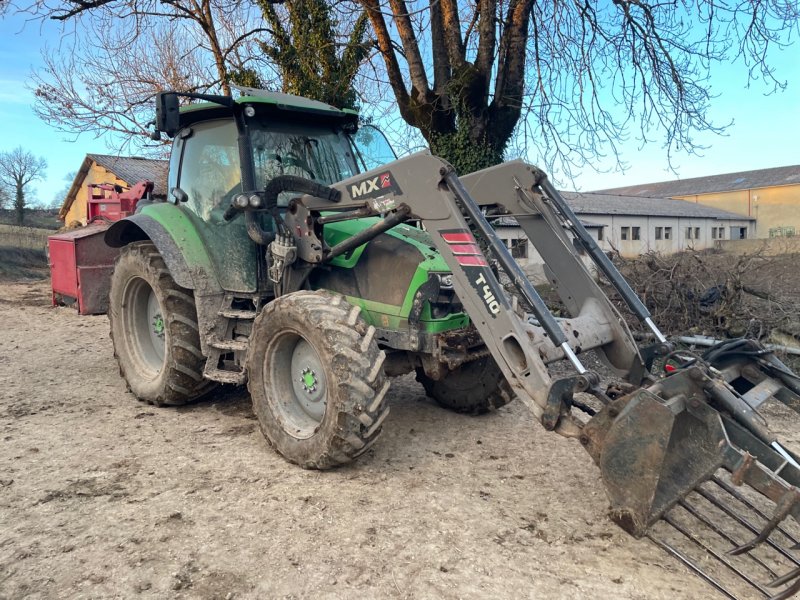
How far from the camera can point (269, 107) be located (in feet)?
15.2

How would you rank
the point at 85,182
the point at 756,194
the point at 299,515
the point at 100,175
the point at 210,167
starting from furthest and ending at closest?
the point at 756,194, the point at 85,182, the point at 100,175, the point at 210,167, the point at 299,515

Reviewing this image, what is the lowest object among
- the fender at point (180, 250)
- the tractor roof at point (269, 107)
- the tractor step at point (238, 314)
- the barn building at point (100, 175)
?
the tractor step at point (238, 314)

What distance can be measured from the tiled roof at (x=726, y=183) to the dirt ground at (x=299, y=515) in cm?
5362

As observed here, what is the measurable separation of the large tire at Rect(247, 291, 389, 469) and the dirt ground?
222 millimetres

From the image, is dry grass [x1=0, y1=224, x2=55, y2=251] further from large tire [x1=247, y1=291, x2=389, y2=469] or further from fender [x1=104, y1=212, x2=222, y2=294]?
large tire [x1=247, y1=291, x2=389, y2=469]

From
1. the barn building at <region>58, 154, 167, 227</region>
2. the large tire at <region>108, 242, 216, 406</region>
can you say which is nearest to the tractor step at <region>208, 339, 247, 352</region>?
the large tire at <region>108, 242, 216, 406</region>

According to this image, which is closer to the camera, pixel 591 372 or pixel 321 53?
pixel 591 372

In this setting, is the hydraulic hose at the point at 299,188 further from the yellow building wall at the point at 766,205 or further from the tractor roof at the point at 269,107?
the yellow building wall at the point at 766,205

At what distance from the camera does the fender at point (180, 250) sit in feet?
15.3

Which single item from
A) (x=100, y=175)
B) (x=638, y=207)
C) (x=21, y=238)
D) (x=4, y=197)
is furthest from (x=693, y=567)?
(x=4, y=197)

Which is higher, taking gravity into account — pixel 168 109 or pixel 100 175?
pixel 100 175

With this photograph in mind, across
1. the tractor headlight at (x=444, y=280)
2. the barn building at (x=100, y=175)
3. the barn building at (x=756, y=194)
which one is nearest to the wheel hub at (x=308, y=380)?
the tractor headlight at (x=444, y=280)

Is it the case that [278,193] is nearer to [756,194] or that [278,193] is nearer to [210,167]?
[210,167]

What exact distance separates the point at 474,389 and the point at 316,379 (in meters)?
1.46
